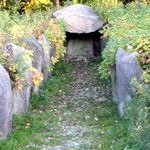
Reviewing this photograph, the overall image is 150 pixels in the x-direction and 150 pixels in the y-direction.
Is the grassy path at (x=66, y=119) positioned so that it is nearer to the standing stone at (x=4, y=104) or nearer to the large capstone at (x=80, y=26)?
the standing stone at (x=4, y=104)

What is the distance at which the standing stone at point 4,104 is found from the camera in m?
7.25

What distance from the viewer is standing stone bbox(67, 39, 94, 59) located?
17750 mm

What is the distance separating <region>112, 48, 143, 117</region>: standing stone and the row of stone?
1898 millimetres

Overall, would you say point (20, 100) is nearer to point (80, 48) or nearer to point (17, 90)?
point (17, 90)

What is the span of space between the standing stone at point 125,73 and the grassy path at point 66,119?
0.50 meters

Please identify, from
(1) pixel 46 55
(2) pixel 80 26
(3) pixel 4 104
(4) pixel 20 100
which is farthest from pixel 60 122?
(2) pixel 80 26

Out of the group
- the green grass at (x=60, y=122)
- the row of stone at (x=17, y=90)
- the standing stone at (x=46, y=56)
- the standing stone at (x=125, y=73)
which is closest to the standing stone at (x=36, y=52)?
the row of stone at (x=17, y=90)

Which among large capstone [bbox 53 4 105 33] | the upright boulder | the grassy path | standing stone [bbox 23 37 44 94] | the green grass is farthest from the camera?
large capstone [bbox 53 4 105 33]

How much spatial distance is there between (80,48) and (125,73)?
9926 mm

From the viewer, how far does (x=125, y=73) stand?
809 cm

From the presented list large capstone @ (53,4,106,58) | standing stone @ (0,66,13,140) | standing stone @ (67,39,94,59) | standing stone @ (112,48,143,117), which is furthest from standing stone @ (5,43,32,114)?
standing stone @ (67,39,94,59)

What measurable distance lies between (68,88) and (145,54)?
15.6 feet

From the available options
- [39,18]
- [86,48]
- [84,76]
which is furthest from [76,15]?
[84,76]

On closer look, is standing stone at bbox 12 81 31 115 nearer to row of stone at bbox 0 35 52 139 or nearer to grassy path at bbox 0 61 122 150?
row of stone at bbox 0 35 52 139
